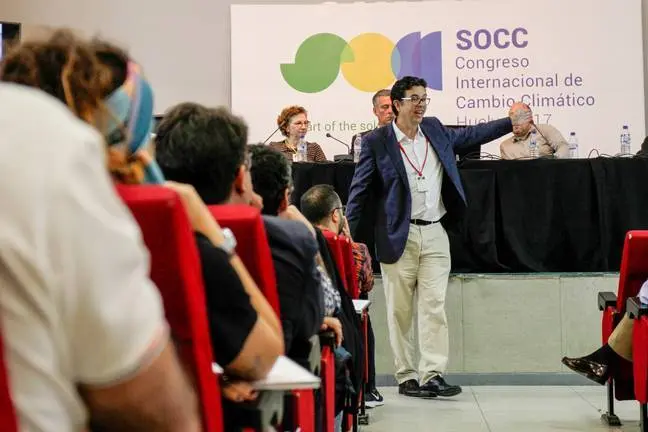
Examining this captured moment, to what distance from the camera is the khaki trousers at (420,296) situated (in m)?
4.95

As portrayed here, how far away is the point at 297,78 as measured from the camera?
8242 mm

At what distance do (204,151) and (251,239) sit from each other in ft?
0.68

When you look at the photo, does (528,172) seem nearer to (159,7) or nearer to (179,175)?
(179,175)

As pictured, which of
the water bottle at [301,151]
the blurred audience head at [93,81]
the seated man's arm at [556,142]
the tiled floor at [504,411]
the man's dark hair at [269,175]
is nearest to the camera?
the blurred audience head at [93,81]

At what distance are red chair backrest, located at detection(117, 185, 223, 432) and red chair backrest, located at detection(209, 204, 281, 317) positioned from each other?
385 mm

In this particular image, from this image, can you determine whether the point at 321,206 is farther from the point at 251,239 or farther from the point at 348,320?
the point at 251,239

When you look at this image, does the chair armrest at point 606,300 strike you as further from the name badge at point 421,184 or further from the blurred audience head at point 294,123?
the blurred audience head at point 294,123

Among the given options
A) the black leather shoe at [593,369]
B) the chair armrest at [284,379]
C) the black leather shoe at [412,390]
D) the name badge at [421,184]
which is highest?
the name badge at [421,184]

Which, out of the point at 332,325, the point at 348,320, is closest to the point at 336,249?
the point at 348,320

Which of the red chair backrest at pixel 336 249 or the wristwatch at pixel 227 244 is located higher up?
the wristwatch at pixel 227 244

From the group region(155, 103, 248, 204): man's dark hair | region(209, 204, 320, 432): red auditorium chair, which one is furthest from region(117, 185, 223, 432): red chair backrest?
region(155, 103, 248, 204): man's dark hair

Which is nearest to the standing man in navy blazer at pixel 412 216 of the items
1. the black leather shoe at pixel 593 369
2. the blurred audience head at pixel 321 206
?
the black leather shoe at pixel 593 369

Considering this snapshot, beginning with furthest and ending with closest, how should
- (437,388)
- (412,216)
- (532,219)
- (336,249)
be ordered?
(532,219) → (412,216) → (437,388) → (336,249)

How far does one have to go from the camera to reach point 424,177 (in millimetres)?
5000
